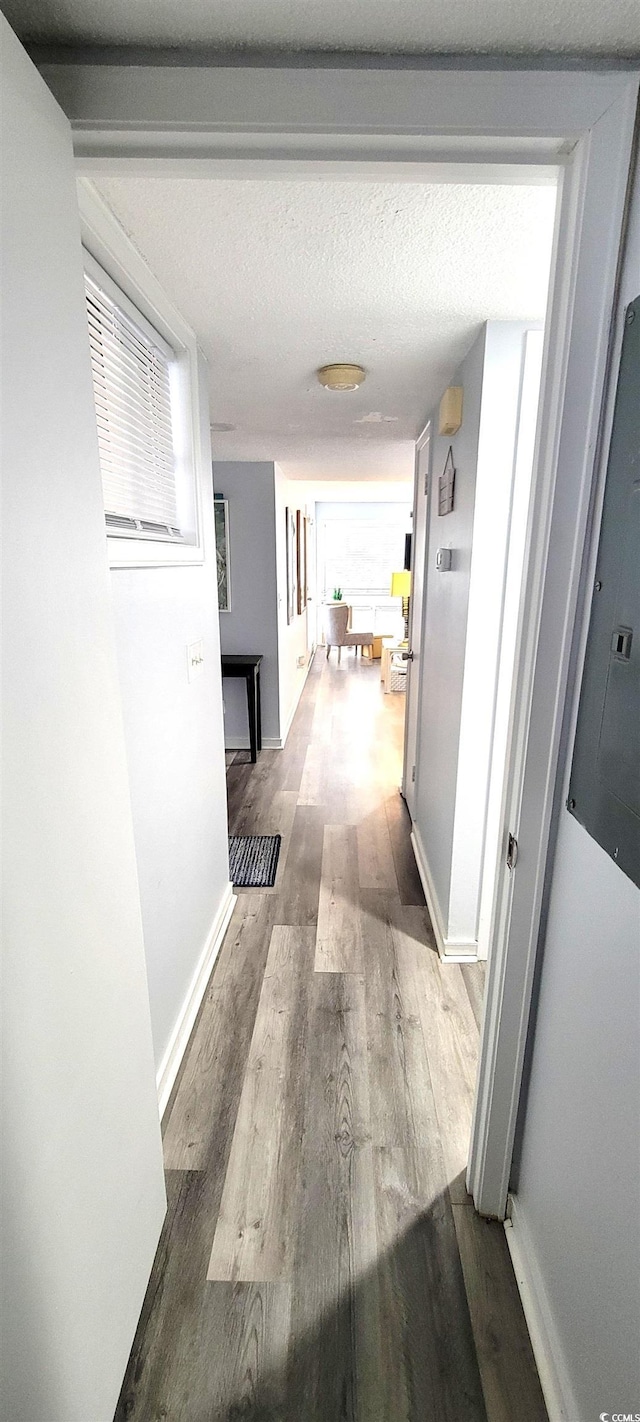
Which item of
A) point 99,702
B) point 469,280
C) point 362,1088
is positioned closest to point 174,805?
point 99,702

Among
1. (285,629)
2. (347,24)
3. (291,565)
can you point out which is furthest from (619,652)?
(291,565)

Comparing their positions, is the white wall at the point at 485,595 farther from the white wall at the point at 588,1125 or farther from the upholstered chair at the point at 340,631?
the upholstered chair at the point at 340,631

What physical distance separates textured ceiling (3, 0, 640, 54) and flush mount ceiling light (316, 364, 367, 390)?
1249 millimetres

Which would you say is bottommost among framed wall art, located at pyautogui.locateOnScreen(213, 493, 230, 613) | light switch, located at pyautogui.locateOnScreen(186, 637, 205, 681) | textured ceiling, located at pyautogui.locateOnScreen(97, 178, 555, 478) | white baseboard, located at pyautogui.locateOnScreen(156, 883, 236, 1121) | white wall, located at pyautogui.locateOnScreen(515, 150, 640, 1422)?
white baseboard, located at pyautogui.locateOnScreen(156, 883, 236, 1121)

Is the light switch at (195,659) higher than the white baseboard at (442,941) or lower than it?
higher

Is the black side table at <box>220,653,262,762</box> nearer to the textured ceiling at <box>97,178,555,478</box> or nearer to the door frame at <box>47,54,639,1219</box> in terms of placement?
the textured ceiling at <box>97,178,555,478</box>

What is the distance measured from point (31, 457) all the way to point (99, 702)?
358 mm

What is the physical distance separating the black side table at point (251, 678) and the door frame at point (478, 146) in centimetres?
313

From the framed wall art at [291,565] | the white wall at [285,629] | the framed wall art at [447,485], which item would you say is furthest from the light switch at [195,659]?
the framed wall art at [291,565]

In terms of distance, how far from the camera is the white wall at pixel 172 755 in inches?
53.9

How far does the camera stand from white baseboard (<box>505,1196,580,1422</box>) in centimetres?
95

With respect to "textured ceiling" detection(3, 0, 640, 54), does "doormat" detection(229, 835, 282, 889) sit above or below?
below

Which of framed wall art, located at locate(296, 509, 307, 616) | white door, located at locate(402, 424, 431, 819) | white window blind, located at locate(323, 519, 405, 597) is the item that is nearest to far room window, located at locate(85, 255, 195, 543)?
white door, located at locate(402, 424, 431, 819)

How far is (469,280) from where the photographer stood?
4.46 ft
